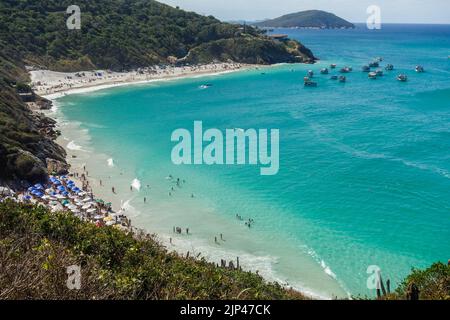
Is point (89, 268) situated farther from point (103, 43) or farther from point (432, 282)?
point (103, 43)

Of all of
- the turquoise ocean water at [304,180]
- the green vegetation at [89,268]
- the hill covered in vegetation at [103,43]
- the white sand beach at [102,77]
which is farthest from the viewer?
the white sand beach at [102,77]

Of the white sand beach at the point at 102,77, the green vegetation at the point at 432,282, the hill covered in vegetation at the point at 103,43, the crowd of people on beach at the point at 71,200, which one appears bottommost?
the crowd of people on beach at the point at 71,200

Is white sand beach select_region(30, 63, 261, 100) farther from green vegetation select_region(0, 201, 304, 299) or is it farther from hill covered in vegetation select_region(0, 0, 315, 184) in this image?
green vegetation select_region(0, 201, 304, 299)

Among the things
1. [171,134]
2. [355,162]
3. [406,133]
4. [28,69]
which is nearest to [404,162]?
[355,162]

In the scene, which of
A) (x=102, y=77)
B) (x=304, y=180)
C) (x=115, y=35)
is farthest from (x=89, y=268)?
(x=115, y=35)

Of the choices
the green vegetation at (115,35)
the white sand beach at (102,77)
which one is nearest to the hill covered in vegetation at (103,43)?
the green vegetation at (115,35)

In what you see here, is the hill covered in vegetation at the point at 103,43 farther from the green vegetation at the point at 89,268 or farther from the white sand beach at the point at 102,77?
the green vegetation at the point at 89,268
